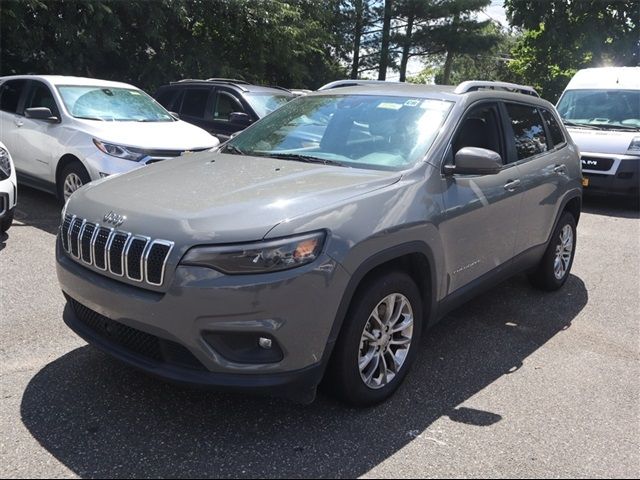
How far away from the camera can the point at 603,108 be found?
35.0 ft

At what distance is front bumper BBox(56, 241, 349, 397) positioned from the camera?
2.65 m

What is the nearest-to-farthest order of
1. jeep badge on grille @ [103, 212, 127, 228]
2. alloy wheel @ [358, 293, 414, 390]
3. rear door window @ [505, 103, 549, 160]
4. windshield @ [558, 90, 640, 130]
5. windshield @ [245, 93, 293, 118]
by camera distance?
jeep badge on grille @ [103, 212, 127, 228] < alloy wheel @ [358, 293, 414, 390] < rear door window @ [505, 103, 549, 160] < windshield @ [245, 93, 293, 118] < windshield @ [558, 90, 640, 130]

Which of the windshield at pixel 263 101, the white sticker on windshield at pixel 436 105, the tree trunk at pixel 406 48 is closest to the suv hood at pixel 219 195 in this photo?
the white sticker on windshield at pixel 436 105

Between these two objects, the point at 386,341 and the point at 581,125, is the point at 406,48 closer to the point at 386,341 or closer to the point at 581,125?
the point at 581,125

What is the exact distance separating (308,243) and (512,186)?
2.12 metres

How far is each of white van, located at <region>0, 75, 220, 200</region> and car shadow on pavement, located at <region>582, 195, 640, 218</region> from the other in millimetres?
6274

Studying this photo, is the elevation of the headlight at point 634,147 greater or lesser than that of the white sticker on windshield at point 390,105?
lesser

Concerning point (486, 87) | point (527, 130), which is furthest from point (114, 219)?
point (527, 130)

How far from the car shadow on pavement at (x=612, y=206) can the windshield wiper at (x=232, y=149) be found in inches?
287

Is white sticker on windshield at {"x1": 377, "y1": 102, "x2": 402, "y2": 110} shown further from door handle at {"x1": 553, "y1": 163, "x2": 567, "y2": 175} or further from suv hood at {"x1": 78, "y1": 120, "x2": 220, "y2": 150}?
suv hood at {"x1": 78, "y1": 120, "x2": 220, "y2": 150}

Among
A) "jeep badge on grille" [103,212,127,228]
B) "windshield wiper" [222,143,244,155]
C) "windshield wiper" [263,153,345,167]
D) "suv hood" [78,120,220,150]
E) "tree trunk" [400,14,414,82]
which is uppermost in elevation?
"tree trunk" [400,14,414,82]

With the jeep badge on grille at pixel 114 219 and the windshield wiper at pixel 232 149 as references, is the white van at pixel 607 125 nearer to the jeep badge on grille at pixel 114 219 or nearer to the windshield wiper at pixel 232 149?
the windshield wiper at pixel 232 149

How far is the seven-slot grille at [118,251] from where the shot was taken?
2.74m

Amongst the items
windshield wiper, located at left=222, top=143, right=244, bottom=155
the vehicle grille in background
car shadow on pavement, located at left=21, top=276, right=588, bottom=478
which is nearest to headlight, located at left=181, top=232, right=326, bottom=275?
the vehicle grille in background
